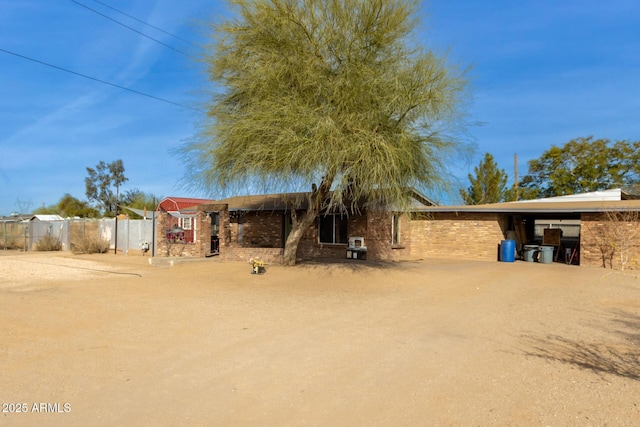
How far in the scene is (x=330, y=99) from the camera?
1336 cm

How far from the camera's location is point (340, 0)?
1362cm

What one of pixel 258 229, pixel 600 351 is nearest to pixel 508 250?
pixel 258 229

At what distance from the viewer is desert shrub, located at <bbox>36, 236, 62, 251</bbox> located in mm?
29469

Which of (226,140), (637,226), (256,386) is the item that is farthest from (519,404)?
(637,226)

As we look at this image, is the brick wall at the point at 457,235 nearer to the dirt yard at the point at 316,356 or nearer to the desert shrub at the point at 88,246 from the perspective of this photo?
the dirt yard at the point at 316,356

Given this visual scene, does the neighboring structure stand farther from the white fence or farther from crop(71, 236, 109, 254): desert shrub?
crop(71, 236, 109, 254): desert shrub

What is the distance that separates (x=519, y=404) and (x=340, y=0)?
1218 centimetres

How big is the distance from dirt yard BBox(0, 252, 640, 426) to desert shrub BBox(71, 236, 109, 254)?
44.0 feet

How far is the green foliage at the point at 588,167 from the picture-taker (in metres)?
43.2

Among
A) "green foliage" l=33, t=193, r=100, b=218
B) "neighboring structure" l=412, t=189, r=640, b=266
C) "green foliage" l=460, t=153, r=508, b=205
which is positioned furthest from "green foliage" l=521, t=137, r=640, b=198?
"green foliage" l=33, t=193, r=100, b=218

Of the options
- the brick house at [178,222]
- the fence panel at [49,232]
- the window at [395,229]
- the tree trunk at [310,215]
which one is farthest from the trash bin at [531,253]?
the fence panel at [49,232]

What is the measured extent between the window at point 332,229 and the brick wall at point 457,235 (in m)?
3.38

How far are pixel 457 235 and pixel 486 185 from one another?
17186 millimetres

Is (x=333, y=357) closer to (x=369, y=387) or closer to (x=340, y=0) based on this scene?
(x=369, y=387)
